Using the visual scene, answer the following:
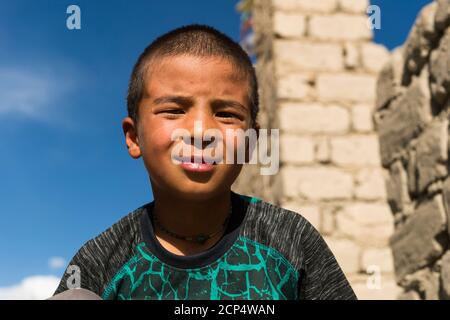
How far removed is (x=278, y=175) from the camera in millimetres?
4508

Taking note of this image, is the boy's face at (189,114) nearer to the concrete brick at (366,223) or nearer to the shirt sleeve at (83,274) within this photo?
the shirt sleeve at (83,274)

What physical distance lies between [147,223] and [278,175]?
2754 millimetres

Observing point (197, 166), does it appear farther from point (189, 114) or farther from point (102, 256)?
point (102, 256)

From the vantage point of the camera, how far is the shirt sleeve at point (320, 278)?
1.74 meters

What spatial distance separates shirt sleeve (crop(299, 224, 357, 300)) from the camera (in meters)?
1.74

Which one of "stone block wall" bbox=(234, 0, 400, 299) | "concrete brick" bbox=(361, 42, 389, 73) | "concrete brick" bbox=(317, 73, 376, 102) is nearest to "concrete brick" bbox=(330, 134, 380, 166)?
"stone block wall" bbox=(234, 0, 400, 299)

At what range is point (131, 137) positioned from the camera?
1.93 metres

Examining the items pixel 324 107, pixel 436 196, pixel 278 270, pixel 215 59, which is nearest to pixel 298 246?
pixel 278 270

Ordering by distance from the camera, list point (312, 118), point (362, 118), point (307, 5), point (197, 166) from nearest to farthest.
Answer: point (197, 166) → point (312, 118) → point (362, 118) → point (307, 5)

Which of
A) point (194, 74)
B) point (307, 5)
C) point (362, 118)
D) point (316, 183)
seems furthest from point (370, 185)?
point (194, 74)

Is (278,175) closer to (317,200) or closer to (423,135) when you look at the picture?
(317,200)

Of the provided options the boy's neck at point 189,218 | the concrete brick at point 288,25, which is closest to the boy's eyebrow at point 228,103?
the boy's neck at point 189,218

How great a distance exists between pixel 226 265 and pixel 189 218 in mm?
183

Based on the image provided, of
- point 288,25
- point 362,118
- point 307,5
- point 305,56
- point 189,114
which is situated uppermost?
point 307,5
